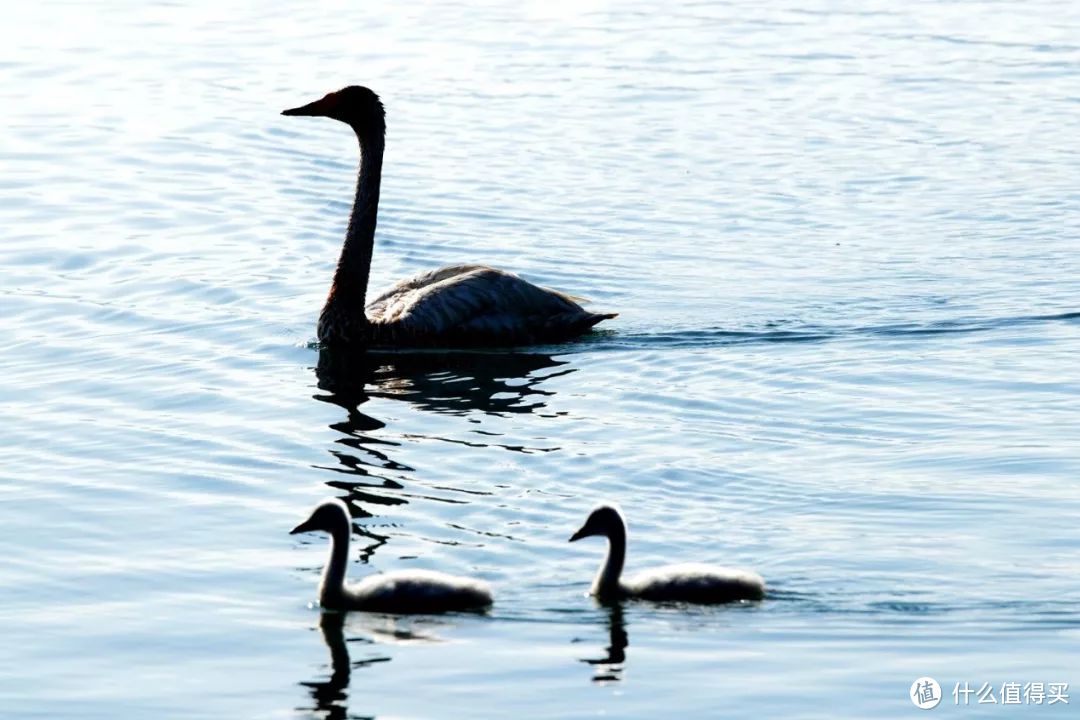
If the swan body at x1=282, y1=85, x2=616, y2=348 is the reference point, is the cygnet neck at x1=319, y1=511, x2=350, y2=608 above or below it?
below

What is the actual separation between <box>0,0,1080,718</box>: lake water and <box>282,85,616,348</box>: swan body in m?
0.19

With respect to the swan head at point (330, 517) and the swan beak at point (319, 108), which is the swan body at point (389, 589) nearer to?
the swan head at point (330, 517)

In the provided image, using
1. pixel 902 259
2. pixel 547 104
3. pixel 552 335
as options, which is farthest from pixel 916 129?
pixel 552 335

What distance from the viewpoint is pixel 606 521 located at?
10.6 metres

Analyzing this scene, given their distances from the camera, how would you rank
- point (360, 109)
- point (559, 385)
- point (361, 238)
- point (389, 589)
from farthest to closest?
1. point (360, 109)
2. point (361, 238)
3. point (559, 385)
4. point (389, 589)

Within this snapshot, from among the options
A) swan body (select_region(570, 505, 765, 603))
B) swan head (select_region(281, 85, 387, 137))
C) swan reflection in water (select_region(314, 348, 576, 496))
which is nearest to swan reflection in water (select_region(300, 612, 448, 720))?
swan body (select_region(570, 505, 765, 603))

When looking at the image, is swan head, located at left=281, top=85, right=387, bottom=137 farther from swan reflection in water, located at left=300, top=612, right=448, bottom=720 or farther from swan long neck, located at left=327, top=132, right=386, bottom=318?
swan reflection in water, located at left=300, top=612, right=448, bottom=720

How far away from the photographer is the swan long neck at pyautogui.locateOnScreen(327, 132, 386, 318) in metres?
16.4

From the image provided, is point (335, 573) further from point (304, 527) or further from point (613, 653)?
point (613, 653)

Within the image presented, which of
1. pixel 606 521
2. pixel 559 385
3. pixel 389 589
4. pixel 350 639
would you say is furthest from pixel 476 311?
pixel 350 639

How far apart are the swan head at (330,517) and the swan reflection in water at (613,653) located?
1.42 metres

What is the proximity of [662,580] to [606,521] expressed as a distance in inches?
17.0

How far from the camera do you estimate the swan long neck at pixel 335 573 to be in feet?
34.3

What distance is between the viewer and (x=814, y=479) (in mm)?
12430
